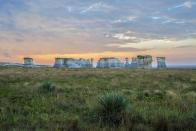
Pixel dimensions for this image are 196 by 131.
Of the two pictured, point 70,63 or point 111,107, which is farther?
point 70,63

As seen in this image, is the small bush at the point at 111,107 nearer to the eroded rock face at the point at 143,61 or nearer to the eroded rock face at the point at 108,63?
the eroded rock face at the point at 143,61

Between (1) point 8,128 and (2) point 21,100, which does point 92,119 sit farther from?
(2) point 21,100

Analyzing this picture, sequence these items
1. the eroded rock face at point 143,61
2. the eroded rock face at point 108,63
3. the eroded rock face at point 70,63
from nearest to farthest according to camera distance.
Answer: the eroded rock face at point 143,61, the eroded rock face at point 70,63, the eroded rock face at point 108,63

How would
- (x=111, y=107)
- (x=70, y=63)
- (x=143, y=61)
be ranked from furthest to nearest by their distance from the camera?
(x=70, y=63) < (x=143, y=61) < (x=111, y=107)

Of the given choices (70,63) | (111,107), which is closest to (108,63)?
(70,63)

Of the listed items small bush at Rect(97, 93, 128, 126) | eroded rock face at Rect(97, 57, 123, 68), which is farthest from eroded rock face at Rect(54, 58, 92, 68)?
small bush at Rect(97, 93, 128, 126)

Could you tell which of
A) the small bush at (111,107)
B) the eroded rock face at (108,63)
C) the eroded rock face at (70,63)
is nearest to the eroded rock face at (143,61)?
the eroded rock face at (108,63)

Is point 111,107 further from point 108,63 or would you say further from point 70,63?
point 108,63

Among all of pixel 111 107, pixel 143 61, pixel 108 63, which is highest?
pixel 143 61

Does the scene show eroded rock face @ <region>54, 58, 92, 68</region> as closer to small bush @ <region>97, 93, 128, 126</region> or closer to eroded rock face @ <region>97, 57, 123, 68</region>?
eroded rock face @ <region>97, 57, 123, 68</region>

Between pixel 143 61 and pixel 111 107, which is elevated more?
pixel 143 61

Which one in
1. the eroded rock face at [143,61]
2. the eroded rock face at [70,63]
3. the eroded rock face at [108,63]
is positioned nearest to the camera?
the eroded rock face at [143,61]

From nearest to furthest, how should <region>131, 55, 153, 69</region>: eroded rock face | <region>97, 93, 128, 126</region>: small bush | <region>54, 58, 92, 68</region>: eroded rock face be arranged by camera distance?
<region>97, 93, 128, 126</region>: small bush
<region>131, 55, 153, 69</region>: eroded rock face
<region>54, 58, 92, 68</region>: eroded rock face

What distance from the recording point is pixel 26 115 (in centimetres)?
1102
